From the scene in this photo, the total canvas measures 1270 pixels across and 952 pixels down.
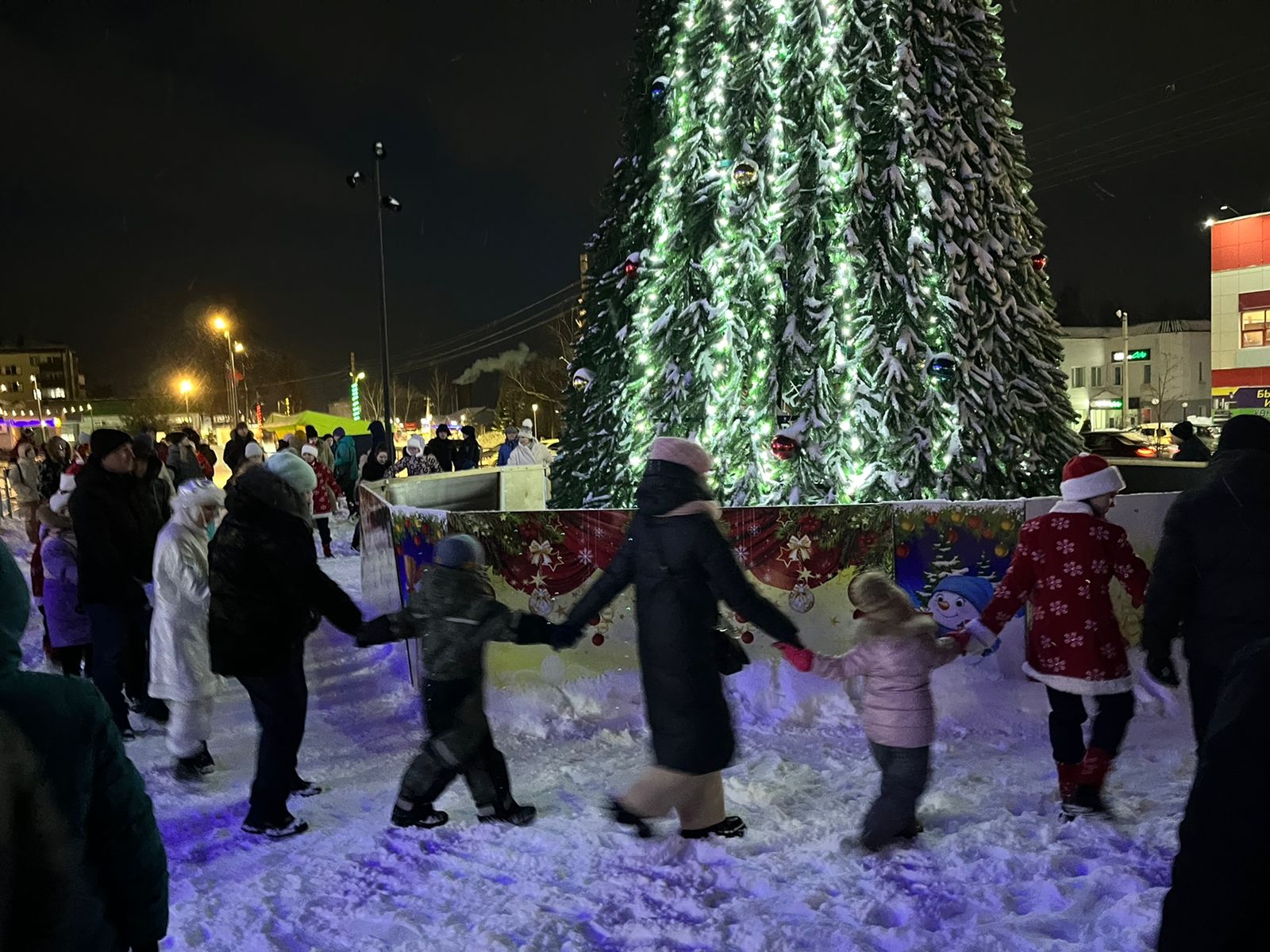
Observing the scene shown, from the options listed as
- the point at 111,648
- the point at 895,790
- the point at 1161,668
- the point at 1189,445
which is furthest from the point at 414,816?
the point at 1189,445

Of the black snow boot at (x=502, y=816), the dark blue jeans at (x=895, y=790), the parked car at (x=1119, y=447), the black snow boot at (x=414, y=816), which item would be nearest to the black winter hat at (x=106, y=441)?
the black snow boot at (x=414, y=816)

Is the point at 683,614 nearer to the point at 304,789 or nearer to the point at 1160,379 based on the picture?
the point at 304,789

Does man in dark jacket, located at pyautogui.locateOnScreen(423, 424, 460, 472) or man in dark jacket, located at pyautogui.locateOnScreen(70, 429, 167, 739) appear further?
man in dark jacket, located at pyautogui.locateOnScreen(423, 424, 460, 472)

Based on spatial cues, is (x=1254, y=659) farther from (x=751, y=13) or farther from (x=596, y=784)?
(x=751, y=13)

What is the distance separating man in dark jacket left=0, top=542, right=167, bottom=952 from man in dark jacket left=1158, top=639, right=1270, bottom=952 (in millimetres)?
2136

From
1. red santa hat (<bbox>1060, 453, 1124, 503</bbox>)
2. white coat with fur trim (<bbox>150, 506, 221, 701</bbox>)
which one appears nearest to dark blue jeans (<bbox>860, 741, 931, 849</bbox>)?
red santa hat (<bbox>1060, 453, 1124, 503</bbox>)

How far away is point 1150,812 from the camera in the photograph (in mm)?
4789

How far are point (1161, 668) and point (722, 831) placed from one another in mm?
2201

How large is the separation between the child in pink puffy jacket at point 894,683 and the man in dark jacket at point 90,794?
117 inches

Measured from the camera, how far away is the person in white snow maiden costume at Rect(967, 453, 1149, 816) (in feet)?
15.3

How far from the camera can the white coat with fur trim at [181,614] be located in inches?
221

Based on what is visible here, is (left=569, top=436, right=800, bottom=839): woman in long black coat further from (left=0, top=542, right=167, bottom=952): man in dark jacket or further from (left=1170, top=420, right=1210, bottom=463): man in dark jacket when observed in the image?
(left=1170, top=420, right=1210, bottom=463): man in dark jacket

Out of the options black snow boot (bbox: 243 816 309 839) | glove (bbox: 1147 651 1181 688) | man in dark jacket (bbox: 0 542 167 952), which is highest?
man in dark jacket (bbox: 0 542 167 952)

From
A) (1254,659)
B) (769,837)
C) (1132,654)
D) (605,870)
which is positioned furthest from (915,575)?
(1254,659)
